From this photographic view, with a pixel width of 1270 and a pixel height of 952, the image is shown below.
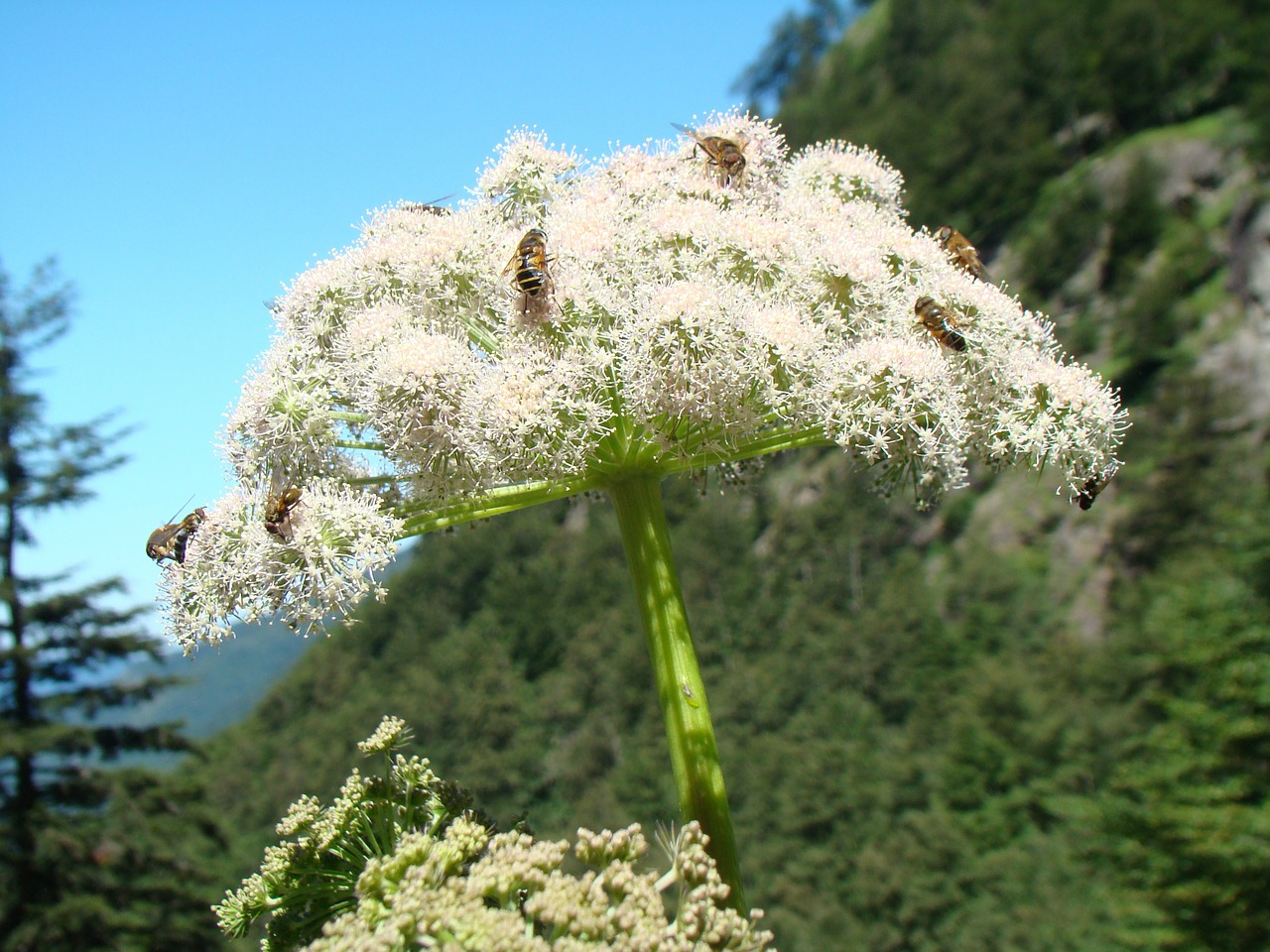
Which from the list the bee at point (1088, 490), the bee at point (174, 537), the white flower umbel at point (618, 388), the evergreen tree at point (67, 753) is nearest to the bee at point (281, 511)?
the white flower umbel at point (618, 388)

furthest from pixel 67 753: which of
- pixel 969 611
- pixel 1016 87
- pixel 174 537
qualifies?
pixel 1016 87

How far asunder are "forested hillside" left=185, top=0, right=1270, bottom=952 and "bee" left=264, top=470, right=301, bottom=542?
155 feet

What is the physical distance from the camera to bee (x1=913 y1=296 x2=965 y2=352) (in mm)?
3596

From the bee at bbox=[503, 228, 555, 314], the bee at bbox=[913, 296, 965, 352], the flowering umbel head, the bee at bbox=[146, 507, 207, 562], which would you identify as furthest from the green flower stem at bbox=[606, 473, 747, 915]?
the bee at bbox=[146, 507, 207, 562]

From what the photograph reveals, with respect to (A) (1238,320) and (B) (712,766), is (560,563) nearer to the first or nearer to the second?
(A) (1238,320)

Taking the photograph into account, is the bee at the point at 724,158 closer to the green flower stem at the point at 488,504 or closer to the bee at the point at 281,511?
the green flower stem at the point at 488,504

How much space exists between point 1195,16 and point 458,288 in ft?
461

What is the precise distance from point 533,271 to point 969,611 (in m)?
117

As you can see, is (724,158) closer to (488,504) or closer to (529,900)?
(488,504)

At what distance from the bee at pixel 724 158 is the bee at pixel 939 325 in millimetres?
1226

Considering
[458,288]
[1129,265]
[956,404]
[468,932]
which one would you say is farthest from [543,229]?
[1129,265]

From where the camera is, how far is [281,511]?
A: 3.20 m

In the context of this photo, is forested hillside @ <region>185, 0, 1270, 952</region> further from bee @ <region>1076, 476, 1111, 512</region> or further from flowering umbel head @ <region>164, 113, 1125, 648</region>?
flowering umbel head @ <region>164, 113, 1125, 648</region>

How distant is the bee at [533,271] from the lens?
11.2 ft
